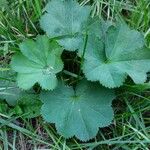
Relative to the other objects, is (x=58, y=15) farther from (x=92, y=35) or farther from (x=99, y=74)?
(x=99, y=74)

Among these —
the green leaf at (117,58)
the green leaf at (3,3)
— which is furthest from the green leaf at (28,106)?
the green leaf at (3,3)

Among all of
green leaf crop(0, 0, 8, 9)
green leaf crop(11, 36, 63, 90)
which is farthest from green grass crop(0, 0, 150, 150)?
green leaf crop(11, 36, 63, 90)

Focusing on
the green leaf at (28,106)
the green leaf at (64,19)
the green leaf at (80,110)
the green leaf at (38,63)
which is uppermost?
the green leaf at (64,19)

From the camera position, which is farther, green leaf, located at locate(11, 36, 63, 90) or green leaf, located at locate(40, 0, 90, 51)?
green leaf, located at locate(40, 0, 90, 51)

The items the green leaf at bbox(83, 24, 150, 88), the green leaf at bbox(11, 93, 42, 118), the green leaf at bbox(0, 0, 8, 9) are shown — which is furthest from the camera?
the green leaf at bbox(0, 0, 8, 9)

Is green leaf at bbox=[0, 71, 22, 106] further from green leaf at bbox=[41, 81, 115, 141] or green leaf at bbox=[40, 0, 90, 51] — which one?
green leaf at bbox=[40, 0, 90, 51]

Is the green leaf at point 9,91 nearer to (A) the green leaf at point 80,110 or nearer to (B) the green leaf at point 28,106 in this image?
(B) the green leaf at point 28,106
